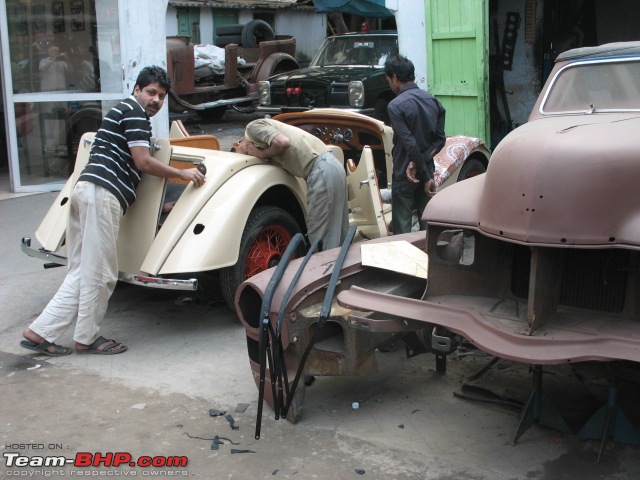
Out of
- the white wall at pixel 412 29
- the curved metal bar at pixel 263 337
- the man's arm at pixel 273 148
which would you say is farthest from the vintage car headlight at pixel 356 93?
the curved metal bar at pixel 263 337

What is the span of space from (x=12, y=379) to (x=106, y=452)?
1.27 metres

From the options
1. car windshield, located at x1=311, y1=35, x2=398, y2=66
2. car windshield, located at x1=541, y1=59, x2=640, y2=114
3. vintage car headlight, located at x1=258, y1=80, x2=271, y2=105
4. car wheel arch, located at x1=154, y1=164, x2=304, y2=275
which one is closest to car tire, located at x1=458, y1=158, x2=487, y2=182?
car windshield, located at x1=541, y1=59, x2=640, y2=114

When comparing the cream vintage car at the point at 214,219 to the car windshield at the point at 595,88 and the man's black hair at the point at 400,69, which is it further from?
the car windshield at the point at 595,88

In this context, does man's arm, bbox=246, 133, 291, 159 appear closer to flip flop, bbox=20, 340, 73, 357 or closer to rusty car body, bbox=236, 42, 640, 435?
rusty car body, bbox=236, 42, 640, 435

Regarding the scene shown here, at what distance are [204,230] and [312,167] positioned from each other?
1014 millimetres

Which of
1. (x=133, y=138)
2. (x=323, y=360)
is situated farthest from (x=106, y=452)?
(x=133, y=138)

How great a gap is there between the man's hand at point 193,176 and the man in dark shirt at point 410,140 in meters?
1.61

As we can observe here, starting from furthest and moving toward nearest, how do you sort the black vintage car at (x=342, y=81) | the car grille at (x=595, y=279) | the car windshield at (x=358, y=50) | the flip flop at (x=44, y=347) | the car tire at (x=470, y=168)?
the car windshield at (x=358, y=50) < the black vintage car at (x=342, y=81) < the car tire at (x=470, y=168) < the flip flop at (x=44, y=347) < the car grille at (x=595, y=279)

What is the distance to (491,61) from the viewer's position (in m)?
12.3

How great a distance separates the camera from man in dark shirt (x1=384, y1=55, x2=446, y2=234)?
6176 millimetres

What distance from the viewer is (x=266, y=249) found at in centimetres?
602

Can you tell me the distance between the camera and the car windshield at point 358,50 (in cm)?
1343

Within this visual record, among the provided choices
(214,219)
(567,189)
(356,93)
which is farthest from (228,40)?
(567,189)

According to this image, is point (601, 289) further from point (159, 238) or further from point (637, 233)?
point (159, 238)
